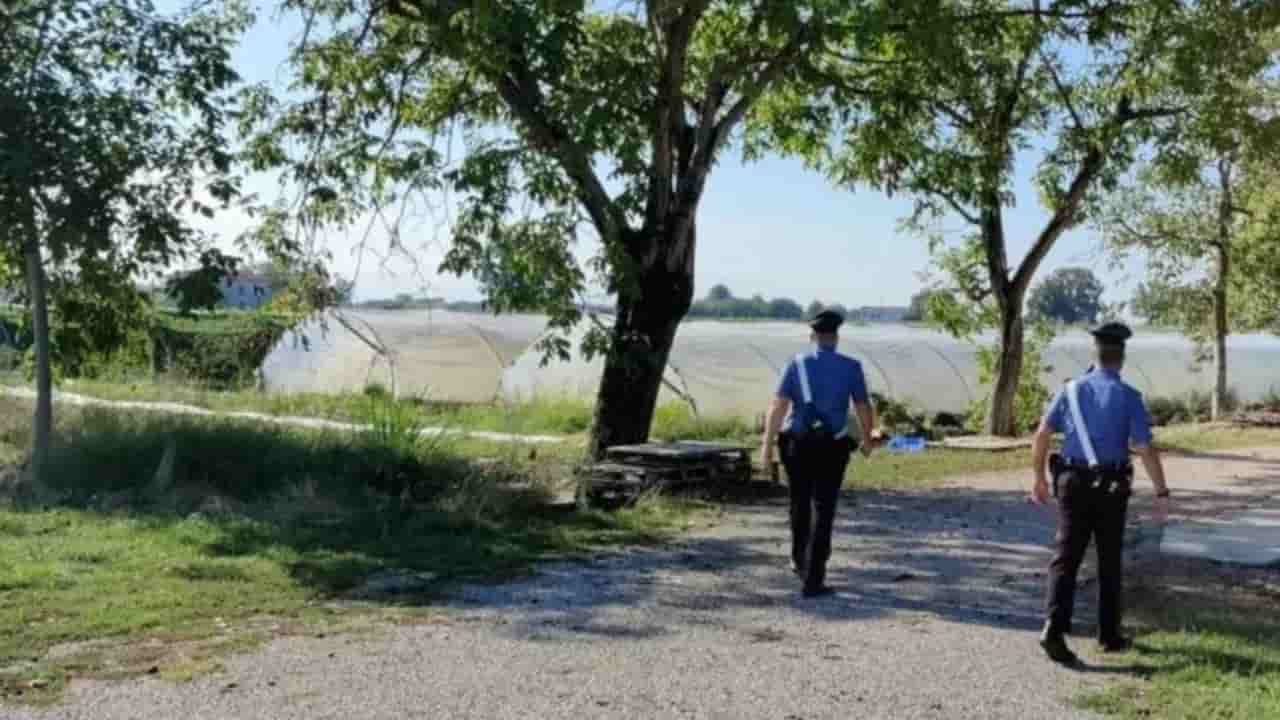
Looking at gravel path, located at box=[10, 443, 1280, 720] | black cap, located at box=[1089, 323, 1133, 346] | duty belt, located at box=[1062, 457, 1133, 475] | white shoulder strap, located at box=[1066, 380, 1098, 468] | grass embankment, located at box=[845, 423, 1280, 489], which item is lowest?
gravel path, located at box=[10, 443, 1280, 720]

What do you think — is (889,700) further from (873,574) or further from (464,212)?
(464,212)

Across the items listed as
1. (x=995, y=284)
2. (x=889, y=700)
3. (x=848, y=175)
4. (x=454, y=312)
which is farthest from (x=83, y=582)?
(x=454, y=312)

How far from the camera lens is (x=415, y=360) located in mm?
31359

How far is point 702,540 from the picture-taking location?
11.2 m

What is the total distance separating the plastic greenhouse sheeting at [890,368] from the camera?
28.5m

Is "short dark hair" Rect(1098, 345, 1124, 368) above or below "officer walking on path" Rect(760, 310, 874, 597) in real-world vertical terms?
above

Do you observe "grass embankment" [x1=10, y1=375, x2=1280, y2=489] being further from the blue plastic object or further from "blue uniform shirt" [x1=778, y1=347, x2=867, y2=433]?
"blue uniform shirt" [x1=778, y1=347, x2=867, y2=433]

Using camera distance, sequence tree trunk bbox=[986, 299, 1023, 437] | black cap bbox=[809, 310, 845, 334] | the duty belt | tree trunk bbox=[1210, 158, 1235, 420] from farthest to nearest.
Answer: tree trunk bbox=[1210, 158, 1235, 420], tree trunk bbox=[986, 299, 1023, 437], black cap bbox=[809, 310, 845, 334], the duty belt

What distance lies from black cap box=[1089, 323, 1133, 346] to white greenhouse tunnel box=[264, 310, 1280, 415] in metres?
18.7

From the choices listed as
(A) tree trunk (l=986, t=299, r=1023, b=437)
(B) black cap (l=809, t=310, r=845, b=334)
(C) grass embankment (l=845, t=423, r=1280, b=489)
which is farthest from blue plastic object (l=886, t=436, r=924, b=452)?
(B) black cap (l=809, t=310, r=845, b=334)

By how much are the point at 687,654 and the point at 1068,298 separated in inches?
955

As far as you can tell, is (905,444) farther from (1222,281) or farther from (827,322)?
(827,322)

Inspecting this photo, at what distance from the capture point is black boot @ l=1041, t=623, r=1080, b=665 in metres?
7.20

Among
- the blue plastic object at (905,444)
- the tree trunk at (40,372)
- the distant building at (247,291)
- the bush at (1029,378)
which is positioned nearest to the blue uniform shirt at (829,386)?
the distant building at (247,291)
